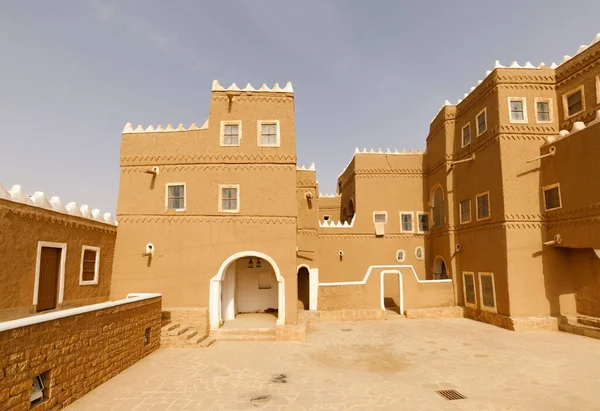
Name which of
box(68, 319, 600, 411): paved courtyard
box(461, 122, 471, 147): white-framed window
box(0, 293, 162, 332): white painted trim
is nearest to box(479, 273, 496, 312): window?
box(68, 319, 600, 411): paved courtyard

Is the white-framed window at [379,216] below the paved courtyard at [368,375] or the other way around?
the other way around

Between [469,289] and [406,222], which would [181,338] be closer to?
[469,289]

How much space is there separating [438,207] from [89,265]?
19.0 metres

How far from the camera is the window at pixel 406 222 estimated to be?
76.8 feet

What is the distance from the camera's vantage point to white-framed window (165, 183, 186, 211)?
1462cm

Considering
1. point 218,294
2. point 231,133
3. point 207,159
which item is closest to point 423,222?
point 231,133

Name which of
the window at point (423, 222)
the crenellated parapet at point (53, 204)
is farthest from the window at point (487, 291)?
the crenellated parapet at point (53, 204)

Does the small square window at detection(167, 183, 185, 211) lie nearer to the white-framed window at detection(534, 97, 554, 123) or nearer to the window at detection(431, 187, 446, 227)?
the window at detection(431, 187, 446, 227)

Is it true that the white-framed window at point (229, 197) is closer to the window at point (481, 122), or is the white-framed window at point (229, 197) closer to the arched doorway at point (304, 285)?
the arched doorway at point (304, 285)

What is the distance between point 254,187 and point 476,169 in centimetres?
1140

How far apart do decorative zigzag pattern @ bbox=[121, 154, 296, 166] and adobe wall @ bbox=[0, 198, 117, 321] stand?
123 inches

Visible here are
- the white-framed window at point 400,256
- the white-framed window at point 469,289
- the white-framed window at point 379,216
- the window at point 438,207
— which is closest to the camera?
the white-framed window at point 469,289

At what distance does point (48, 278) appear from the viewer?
35.7 ft

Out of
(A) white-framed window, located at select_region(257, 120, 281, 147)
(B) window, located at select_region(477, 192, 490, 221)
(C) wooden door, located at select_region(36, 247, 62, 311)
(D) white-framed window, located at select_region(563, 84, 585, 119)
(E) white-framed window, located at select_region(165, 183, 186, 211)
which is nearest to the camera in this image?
(C) wooden door, located at select_region(36, 247, 62, 311)
